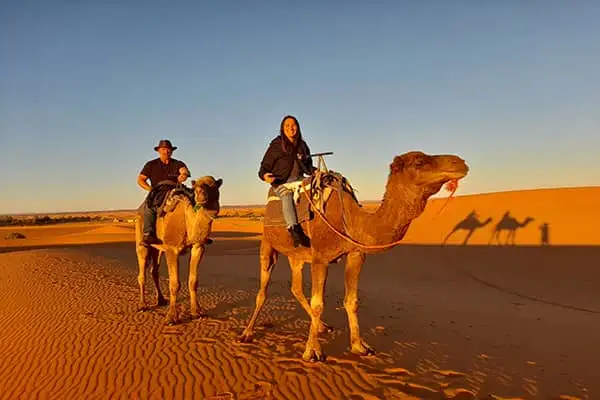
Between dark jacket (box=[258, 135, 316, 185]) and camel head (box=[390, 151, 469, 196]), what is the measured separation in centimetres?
212

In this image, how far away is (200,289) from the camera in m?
14.6

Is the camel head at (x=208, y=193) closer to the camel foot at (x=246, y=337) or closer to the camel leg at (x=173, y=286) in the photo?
the camel leg at (x=173, y=286)

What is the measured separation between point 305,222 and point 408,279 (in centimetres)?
1598

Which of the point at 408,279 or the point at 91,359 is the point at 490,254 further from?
the point at 91,359

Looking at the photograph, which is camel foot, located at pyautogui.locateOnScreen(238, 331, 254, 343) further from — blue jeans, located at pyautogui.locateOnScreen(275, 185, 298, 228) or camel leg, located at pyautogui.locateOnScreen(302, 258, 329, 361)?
blue jeans, located at pyautogui.locateOnScreen(275, 185, 298, 228)

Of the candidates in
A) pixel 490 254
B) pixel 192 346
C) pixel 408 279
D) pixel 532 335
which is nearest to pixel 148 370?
pixel 192 346

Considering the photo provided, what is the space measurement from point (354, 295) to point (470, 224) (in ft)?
91.9

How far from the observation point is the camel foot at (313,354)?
6797mm

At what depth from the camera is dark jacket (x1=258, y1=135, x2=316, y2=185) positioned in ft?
25.3

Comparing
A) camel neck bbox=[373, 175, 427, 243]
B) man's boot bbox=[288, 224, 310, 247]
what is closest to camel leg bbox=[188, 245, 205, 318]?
man's boot bbox=[288, 224, 310, 247]

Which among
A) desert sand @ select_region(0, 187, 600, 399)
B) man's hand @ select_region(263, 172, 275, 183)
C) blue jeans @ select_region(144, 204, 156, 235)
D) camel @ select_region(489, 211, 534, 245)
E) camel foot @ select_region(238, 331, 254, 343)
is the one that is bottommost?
desert sand @ select_region(0, 187, 600, 399)

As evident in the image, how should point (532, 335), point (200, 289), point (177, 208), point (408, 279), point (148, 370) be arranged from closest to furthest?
point (148, 370), point (177, 208), point (532, 335), point (200, 289), point (408, 279)

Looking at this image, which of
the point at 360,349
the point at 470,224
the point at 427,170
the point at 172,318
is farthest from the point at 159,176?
the point at 470,224

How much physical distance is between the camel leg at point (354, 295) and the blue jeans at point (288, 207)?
105cm
